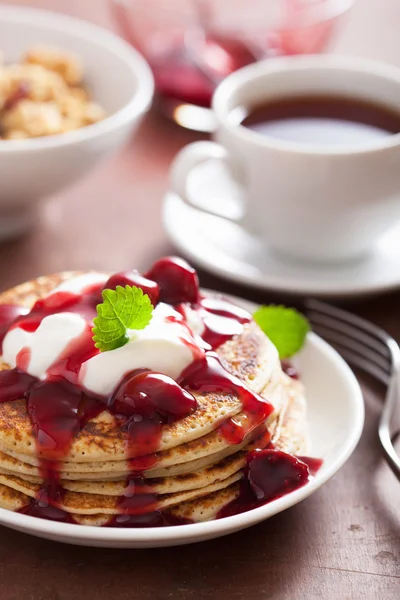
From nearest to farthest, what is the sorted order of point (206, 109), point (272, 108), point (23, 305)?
point (23, 305)
point (272, 108)
point (206, 109)

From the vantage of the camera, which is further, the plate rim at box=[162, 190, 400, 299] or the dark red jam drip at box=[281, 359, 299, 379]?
the plate rim at box=[162, 190, 400, 299]

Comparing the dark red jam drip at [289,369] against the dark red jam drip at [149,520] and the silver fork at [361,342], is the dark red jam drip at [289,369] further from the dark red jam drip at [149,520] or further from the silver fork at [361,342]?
the dark red jam drip at [149,520]

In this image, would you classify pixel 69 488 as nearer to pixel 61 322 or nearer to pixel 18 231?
pixel 61 322

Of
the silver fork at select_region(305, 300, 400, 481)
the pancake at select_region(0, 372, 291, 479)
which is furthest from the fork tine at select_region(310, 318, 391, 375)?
the pancake at select_region(0, 372, 291, 479)

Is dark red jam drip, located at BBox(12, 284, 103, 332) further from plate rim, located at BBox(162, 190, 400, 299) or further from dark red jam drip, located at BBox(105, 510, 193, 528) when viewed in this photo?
plate rim, located at BBox(162, 190, 400, 299)

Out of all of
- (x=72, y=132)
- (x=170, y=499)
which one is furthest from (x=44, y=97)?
(x=170, y=499)

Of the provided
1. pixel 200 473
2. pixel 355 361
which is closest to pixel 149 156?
pixel 355 361
